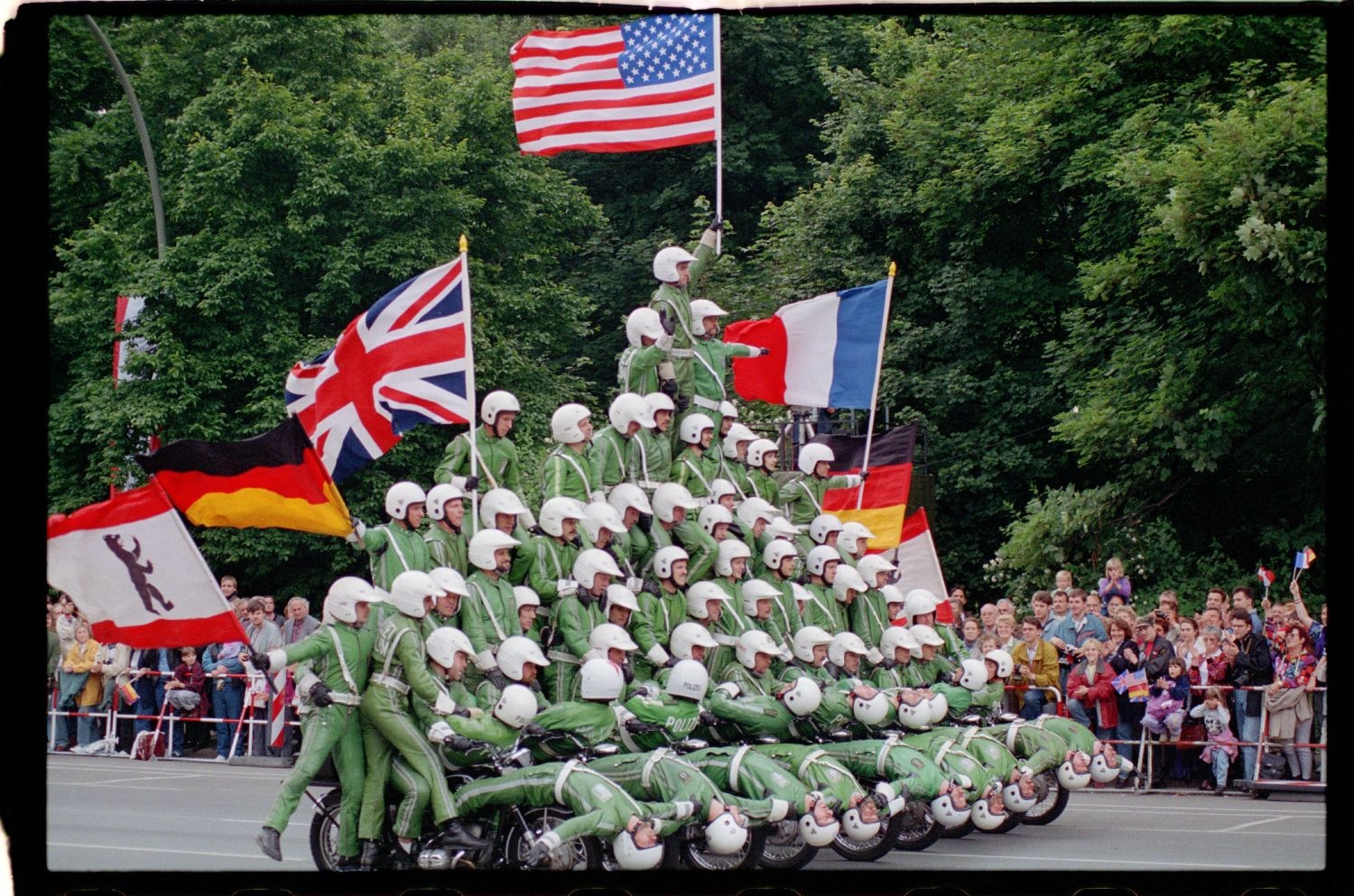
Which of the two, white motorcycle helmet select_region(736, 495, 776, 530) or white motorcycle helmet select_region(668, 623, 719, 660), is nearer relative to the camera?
white motorcycle helmet select_region(668, 623, 719, 660)

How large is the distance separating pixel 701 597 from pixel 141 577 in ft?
13.5

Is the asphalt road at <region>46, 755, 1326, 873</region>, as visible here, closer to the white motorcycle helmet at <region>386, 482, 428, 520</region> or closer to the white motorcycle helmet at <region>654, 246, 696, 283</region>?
the white motorcycle helmet at <region>386, 482, 428, 520</region>

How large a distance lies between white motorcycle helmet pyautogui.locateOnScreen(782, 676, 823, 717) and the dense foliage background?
10.0m

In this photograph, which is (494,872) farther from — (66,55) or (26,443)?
(66,55)

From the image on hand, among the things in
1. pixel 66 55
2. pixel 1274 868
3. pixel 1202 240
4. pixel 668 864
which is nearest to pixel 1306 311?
pixel 1202 240

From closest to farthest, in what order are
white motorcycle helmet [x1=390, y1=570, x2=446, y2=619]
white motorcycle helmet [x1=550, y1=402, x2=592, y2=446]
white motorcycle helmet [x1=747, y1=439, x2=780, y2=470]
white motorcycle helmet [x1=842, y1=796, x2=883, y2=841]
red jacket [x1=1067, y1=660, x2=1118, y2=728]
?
white motorcycle helmet [x1=390, y1=570, x2=446, y2=619] < white motorcycle helmet [x1=842, y1=796, x2=883, y2=841] < white motorcycle helmet [x1=550, y1=402, x2=592, y2=446] < white motorcycle helmet [x1=747, y1=439, x2=780, y2=470] < red jacket [x1=1067, y1=660, x2=1118, y2=728]

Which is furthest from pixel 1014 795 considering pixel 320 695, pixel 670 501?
pixel 320 695

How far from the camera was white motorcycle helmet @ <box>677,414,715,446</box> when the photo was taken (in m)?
16.0

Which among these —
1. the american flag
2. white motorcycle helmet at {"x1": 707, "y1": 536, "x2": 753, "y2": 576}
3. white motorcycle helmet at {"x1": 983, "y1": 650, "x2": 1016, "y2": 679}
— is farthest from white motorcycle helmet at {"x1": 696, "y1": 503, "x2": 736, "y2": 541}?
the american flag

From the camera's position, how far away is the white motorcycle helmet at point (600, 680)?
13.2 metres

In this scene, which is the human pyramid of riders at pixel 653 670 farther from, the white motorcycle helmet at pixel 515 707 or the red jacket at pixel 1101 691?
the red jacket at pixel 1101 691

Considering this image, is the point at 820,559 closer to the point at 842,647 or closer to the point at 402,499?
the point at 842,647

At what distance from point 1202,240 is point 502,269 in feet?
38.4

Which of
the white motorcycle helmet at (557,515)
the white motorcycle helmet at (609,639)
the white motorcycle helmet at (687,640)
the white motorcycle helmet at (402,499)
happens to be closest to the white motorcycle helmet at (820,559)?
the white motorcycle helmet at (687,640)
